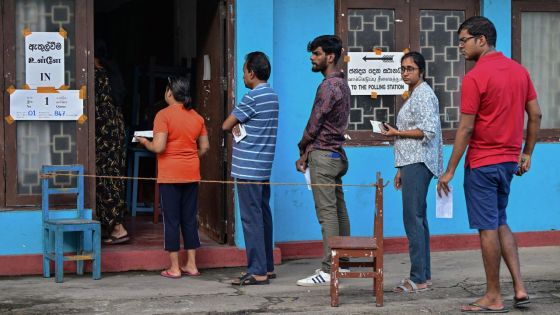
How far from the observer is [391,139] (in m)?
9.55

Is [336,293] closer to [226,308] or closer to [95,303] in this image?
[226,308]

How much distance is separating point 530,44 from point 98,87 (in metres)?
4.22

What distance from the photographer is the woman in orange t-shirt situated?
27.0 ft

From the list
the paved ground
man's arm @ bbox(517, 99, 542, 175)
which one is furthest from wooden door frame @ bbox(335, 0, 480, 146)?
man's arm @ bbox(517, 99, 542, 175)

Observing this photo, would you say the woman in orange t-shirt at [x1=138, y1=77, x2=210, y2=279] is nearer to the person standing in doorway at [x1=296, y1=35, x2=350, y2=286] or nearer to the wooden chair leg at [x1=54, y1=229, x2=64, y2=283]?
the wooden chair leg at [x1=54, y1=229, x2=64, y2=283]

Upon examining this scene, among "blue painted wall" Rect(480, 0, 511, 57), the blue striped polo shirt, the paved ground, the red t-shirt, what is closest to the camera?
the red t-shirt

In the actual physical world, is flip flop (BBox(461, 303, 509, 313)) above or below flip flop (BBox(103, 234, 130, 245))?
below

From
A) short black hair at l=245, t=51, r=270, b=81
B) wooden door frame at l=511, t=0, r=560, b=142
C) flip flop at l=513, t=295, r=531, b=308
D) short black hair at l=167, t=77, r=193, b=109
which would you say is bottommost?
flip flop at l=513, t=295, r=531, b=308

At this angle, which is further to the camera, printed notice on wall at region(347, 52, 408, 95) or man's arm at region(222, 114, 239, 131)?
printed notice on wall at region(347, 52, 408, 95)

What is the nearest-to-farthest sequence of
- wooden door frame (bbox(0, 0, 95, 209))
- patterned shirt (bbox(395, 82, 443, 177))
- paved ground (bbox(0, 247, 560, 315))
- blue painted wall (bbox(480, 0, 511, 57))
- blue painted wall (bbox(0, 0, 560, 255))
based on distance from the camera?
paved ground (bbox(0, 247, 560, 315)) → patterned shirt (bbox(395, 82, 443, 177)) → wooden door frame (bbox(0, 0, 95, 209)) → blue painted wall (bbox(0, 0, 560, 255)) → blue painted wall (bbox(480, 0, 511, 57))

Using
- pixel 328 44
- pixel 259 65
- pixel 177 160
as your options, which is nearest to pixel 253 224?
pixel 177 160

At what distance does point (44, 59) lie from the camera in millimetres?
8414

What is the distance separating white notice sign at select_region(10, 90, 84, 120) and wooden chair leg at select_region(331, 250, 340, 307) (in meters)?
2.72

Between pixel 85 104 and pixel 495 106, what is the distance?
139 inches
